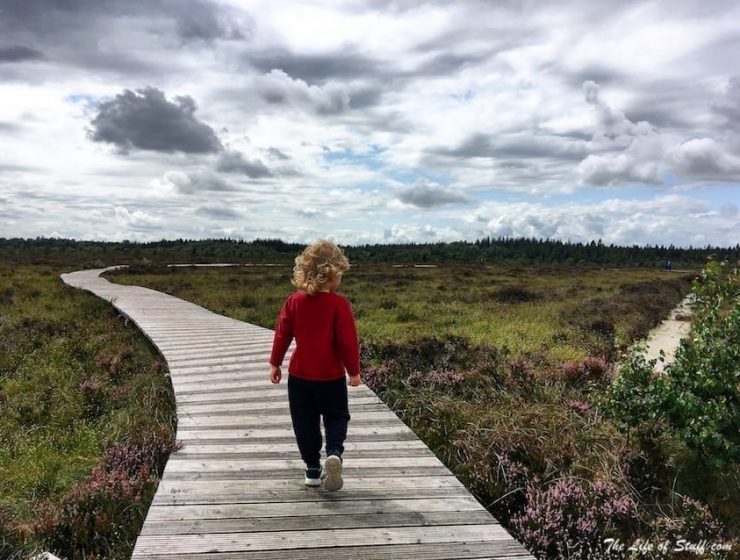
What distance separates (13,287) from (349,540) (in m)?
27.4

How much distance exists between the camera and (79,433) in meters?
7.16

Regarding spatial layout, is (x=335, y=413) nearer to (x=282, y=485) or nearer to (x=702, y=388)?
(x=282, y=485)

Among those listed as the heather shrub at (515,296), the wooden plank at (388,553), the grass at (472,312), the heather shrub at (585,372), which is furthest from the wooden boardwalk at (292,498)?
the heather shrub at (515,296)

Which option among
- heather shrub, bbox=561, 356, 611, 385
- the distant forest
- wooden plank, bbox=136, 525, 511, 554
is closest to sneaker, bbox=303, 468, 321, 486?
wooden plank, bbox=136, 525, 511, 554

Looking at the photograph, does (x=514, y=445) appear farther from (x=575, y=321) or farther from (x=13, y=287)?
(x=13, y=287)

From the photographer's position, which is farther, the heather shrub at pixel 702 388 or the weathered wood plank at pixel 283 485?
the heather shrub at pixel 702 388

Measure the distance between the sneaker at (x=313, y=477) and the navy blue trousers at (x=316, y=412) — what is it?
0.13 feet

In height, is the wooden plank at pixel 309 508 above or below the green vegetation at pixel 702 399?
below

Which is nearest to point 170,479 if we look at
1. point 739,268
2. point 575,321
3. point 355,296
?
point 739,268

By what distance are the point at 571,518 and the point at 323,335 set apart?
93.4 inches

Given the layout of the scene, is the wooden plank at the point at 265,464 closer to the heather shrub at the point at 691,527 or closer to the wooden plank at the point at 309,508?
the wooden plank at the point at 309,508

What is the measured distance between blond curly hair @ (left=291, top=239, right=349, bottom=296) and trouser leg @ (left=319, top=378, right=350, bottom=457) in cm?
80

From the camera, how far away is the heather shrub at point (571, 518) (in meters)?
4.12

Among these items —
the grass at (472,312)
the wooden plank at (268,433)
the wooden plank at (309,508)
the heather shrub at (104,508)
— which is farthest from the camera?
the grass at (472,312)
